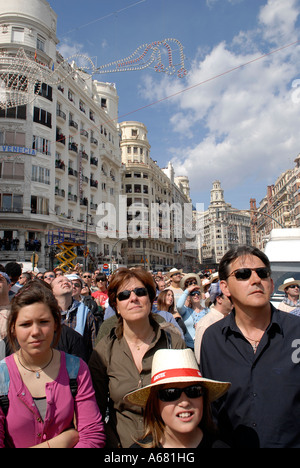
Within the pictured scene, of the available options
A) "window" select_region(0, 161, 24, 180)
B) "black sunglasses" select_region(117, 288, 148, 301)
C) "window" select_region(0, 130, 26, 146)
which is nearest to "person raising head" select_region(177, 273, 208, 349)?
"black sunglasses" select_region(117, 288, 148, 301)

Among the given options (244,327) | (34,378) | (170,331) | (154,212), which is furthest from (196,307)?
(154,212)

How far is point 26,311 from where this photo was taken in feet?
6.85

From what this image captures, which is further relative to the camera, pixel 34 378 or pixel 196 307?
pixel 196 307

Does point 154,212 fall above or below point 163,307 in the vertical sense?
above

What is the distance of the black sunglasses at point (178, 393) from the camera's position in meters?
1.74

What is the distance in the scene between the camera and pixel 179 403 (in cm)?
173

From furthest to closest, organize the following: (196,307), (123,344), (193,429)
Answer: (196,307)
(123,344)
(193,429)

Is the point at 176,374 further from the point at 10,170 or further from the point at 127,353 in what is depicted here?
the point at 10,170

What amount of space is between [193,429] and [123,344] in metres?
0.92

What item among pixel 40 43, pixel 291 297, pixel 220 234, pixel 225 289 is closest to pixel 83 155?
pixel 40 43

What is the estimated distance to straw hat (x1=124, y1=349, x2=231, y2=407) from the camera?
176 centimetres

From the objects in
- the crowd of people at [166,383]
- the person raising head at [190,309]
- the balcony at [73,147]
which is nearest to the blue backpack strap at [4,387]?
the crowd of people at [166,383]

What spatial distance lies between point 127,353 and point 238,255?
1.12 meters

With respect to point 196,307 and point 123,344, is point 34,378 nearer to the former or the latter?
point 123,344
